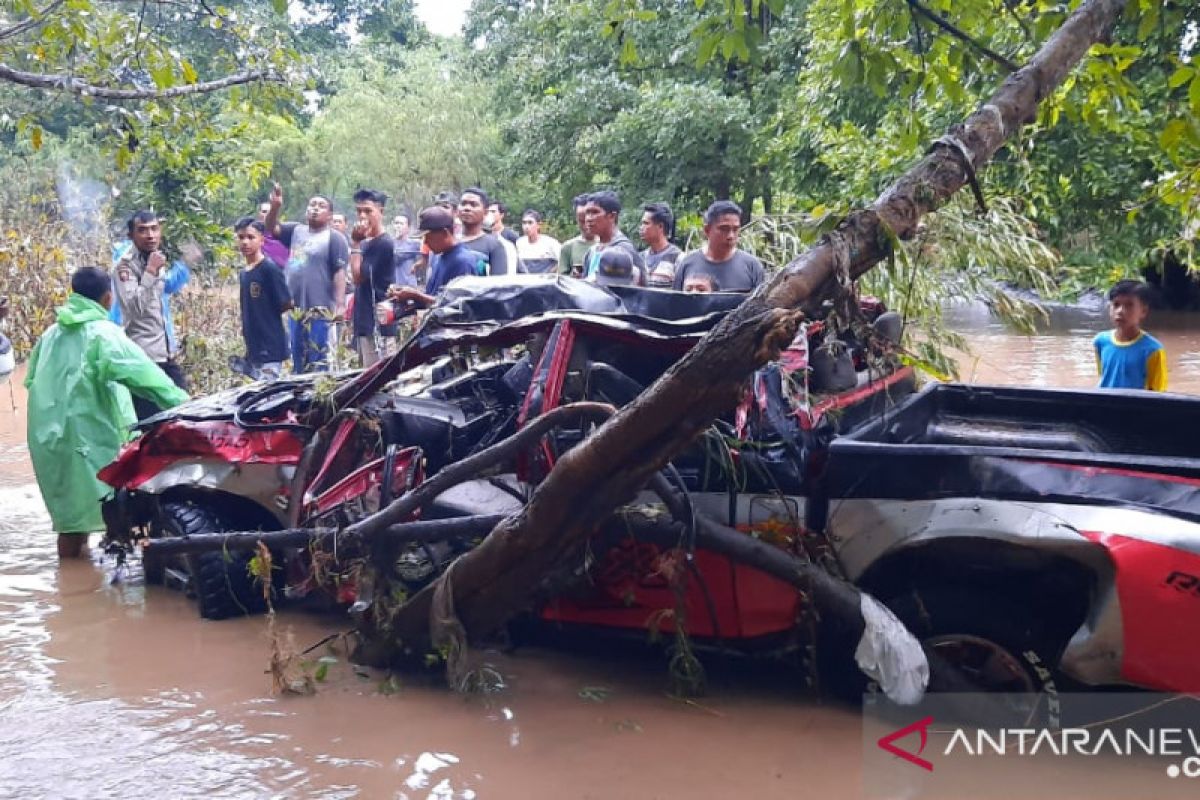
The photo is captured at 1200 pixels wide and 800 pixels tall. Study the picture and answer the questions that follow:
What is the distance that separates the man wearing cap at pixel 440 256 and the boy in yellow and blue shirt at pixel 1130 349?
4.12 m

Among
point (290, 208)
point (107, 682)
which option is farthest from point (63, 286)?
point (290, 208)

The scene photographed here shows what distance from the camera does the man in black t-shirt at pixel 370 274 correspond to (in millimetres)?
9102

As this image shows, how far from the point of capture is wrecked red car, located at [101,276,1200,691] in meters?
3.94

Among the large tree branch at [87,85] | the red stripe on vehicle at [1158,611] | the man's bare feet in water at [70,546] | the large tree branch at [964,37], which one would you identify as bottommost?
the man's bare feet in water at [70,546]

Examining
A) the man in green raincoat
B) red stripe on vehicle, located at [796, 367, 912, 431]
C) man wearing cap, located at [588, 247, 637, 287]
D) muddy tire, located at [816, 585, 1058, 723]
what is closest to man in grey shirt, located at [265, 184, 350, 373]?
the man in green raincoat

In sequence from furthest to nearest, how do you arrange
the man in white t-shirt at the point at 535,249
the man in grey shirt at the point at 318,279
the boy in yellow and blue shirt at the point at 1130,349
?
1. the man in white t-shirt at the point at 535,249
2. the man in grey shirt at the point at 318,279
3. the boy in yellow and blue shirt at the point at 1130,349

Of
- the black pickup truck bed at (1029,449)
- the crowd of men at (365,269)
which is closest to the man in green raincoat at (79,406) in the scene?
the crowd of men at (365,269)

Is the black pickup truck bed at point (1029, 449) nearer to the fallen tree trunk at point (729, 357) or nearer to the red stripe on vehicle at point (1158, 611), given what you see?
the red stripe on vehicle at point (1158, 611)

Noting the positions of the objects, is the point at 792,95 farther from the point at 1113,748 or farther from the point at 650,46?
the point at 1113,748

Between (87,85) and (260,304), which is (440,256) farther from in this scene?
(87,85)

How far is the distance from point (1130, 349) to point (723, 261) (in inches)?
93.9

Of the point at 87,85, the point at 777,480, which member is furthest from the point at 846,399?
the point at 87,85

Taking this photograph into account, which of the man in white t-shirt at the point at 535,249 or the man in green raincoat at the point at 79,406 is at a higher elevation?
the man in white t-shirt at the point at 535,249

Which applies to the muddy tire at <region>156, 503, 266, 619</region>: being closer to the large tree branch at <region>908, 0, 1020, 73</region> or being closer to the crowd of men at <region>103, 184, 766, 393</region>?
the crowd of men at <region>103, 184, 766, 393</region>
